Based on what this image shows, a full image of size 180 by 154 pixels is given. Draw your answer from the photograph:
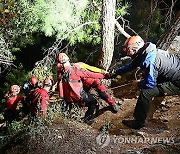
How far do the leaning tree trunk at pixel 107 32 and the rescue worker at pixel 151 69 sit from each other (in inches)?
125

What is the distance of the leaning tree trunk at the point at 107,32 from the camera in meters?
8.78

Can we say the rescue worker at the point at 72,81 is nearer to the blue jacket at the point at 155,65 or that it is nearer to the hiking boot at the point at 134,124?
the hiking boot at the point at 134,124

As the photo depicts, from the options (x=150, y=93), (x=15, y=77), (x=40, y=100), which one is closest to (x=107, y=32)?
(x=40, y=100)

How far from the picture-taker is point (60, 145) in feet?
19.0

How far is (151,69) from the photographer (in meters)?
5.38

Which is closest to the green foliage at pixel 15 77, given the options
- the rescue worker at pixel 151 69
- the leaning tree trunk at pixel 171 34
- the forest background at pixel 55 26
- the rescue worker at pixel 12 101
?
the forest background at pixel 55 26

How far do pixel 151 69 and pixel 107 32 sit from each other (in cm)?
389

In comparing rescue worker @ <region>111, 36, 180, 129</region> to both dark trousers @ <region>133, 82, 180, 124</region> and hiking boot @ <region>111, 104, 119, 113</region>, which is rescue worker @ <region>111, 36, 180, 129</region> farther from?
hiking boot @ <region>111, 104, 119, 113</region>

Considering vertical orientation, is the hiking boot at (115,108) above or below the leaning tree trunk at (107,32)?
below

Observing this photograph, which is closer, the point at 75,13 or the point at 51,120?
the point at 51,120

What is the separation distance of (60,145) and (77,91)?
1.27 meters

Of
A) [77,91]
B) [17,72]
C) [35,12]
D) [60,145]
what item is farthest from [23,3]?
[60,145]

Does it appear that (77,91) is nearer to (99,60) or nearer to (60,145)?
(60,145)

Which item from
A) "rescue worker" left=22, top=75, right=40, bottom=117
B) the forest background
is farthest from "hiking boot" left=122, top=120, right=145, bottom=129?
the forest background
